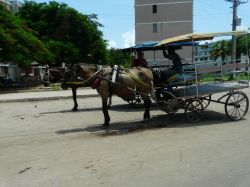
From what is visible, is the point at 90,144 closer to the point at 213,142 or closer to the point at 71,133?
the point at 71,133

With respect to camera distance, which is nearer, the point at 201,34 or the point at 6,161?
the point at 6,161

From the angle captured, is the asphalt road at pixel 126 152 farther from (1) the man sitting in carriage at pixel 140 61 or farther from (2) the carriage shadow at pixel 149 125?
(1) the man sitting in carriage at pixel 140 61

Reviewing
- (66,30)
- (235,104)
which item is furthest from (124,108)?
(66,30)

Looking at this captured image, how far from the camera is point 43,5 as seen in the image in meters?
44.5

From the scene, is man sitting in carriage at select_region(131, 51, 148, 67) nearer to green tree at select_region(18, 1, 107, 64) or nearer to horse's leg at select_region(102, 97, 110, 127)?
horse's leg at select_region(102, 97, 110, 127)

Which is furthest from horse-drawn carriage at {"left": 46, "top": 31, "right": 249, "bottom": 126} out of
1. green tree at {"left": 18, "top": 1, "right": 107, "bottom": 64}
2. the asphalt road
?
green tree at {"left": 18, "top": 1, "right": 107, "bottom": 64}

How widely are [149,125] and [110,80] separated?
172 cm

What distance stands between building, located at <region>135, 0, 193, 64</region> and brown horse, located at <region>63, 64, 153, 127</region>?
2419 inches

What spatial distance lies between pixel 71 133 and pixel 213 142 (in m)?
3.84

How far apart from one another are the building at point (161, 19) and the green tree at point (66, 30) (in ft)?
91.4

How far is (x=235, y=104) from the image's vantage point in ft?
39.5

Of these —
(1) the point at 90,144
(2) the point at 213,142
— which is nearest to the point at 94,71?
(1) the point at 90,144

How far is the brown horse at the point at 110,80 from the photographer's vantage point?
11.2 meters

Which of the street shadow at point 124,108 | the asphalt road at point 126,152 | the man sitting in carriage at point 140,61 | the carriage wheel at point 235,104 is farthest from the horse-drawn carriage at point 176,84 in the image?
the street shadow at point 124,108
